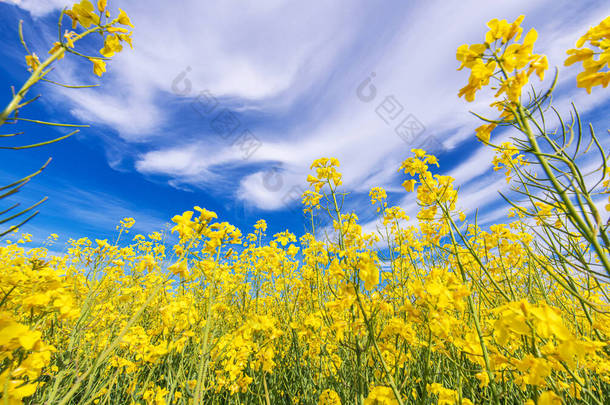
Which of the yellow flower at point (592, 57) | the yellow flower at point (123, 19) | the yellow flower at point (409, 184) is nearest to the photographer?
the yellow flower at point (592, 57)

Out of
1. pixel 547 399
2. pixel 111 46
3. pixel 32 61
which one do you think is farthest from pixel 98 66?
pixel 547 399

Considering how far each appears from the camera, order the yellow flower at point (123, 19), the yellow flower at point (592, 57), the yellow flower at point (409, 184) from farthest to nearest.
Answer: the yellow flower at point (409, 184) → the yellow flower at point (123, 19) → the yellow flower at point (592, 57)

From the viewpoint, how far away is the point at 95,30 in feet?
3.39

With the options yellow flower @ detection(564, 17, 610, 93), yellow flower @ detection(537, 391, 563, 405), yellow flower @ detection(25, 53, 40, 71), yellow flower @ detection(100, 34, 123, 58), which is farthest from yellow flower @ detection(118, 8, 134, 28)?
yellow flower @ detection(537, 391, 563, 405)

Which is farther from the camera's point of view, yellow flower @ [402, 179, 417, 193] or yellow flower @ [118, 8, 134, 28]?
yellow flower @ [402, 179, 417, 193]

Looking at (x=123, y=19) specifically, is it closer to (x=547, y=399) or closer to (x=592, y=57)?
(x=592, y=57)

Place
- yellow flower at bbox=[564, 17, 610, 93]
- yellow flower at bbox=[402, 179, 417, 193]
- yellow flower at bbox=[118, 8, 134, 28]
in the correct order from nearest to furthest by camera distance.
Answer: yellow flower at bbox=[564, 17, 610, 93] < yellow flower at bbox=[118, 8, 134, 28] < yellow flower at bbox=[402, 179, 417, 193]

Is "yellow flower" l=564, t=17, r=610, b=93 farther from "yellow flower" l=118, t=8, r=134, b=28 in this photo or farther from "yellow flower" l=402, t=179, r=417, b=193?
"yellow flower" l=118, t=8, r=134, b=28

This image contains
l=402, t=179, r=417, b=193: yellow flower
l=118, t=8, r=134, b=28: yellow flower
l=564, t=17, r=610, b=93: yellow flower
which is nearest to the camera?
l=564, t=17, r=610, b=93: yellow flower

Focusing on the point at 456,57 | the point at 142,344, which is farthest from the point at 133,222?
the point at 456,57

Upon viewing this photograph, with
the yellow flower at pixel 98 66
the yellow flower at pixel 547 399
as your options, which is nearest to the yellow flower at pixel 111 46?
the yellow flower at pixel 98 66

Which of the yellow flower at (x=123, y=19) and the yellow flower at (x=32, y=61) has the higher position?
→ the yellow flower at (x=123, y=19)

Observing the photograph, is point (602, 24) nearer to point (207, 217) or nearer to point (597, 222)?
point (597, 222)

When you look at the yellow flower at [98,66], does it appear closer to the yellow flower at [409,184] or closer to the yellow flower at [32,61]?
the yellow flower at [32,61]
